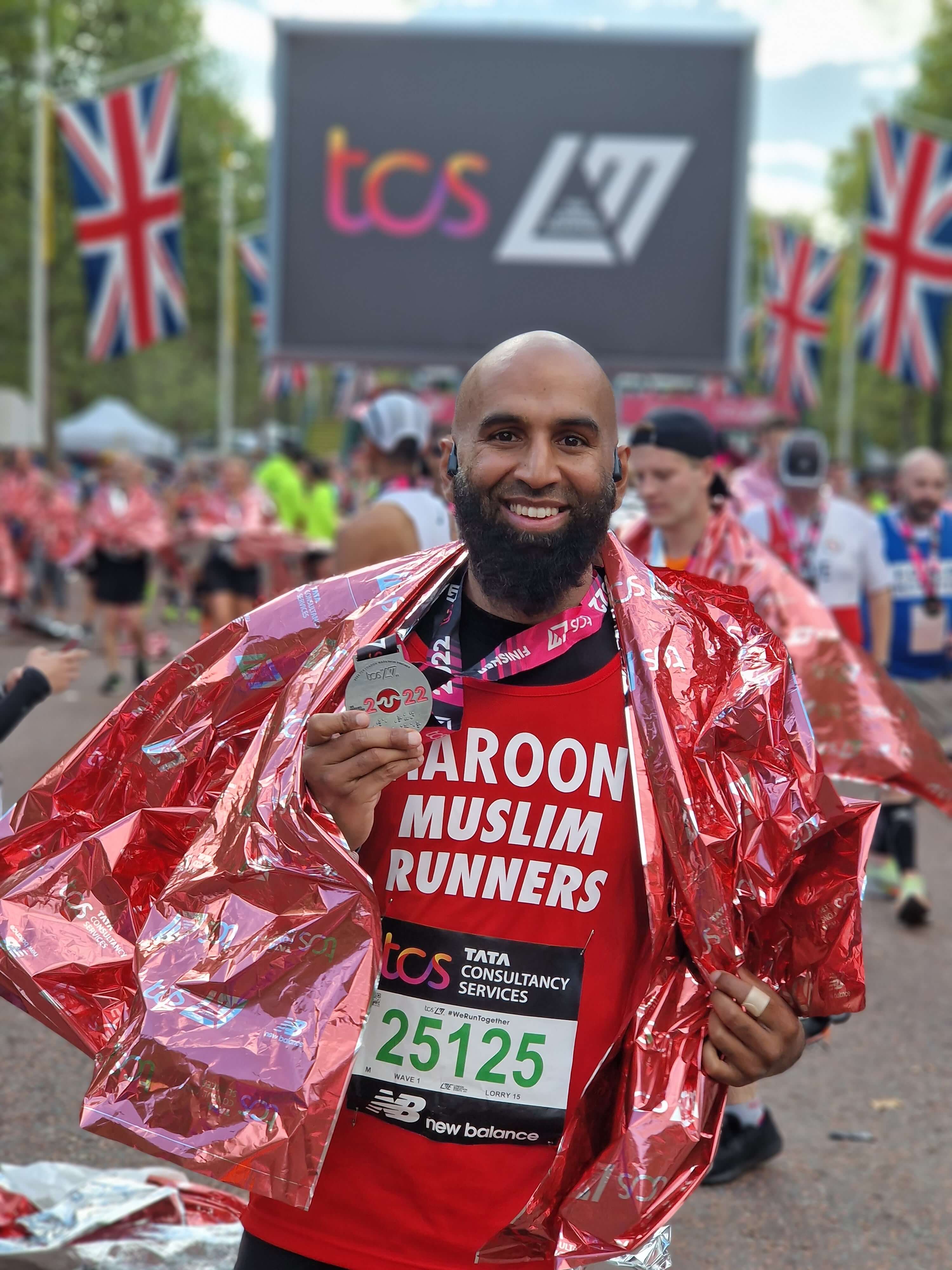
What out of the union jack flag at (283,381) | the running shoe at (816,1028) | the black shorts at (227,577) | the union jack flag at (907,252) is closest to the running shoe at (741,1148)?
the running shoe at (816,1028)

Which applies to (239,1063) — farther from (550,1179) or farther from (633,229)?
(633,229)

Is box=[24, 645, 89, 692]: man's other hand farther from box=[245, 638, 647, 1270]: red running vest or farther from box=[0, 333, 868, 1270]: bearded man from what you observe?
box=[245, 638, 647, 1270]: red running vest

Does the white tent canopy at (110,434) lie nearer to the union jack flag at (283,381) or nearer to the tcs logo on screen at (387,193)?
the union jack flag at (283,381)

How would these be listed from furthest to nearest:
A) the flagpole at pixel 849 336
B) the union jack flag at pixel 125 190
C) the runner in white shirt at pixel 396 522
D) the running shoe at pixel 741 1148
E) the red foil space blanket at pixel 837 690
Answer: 1. the flagpole at pixel 849 336
2. the union jack flag at pixel 125 190
3. the runner in white shirt at pixel 396 522
4. the running shoe at pixel 741 1148
5. the red foil space blanket at pixel 837 690

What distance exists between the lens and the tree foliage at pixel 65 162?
34.7 meters

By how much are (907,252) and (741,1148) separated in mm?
16714

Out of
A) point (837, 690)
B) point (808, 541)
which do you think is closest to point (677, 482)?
point (837, 690)

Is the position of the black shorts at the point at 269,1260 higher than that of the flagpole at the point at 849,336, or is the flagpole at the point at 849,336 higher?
the flagpole at the point at 849,336

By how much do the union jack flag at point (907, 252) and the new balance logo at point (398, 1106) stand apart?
1806 cm

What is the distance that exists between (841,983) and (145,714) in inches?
44.7

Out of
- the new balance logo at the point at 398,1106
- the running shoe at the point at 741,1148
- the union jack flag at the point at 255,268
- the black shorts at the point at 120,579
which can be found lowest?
the running shoe at the point at 741,1148

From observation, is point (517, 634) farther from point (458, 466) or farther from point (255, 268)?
point (255, 268)

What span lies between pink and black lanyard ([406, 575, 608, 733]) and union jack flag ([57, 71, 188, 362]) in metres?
15.3

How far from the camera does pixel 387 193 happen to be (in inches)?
342
